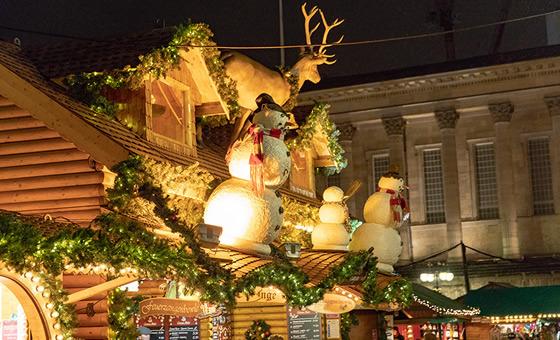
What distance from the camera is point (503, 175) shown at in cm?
5434

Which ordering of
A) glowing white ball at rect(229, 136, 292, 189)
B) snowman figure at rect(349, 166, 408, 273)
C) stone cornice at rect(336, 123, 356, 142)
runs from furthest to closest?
stone cornice at rect(336, 123, 356, 142)
snowman figure at rect(349, 166, 408, 273)
glowing white ball at rect(229, 136, 292, 189)

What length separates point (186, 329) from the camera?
19.3 m

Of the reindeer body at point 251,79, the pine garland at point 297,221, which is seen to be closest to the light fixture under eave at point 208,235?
the reindeer body at point 251,79

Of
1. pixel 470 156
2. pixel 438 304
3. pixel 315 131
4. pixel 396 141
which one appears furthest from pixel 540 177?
pixel 315 131

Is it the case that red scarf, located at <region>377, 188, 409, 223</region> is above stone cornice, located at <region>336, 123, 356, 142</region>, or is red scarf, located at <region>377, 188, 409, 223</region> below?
below

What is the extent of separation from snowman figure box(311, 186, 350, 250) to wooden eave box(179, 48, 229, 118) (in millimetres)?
2670

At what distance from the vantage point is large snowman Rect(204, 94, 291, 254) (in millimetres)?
14539

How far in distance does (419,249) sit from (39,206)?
150 feet

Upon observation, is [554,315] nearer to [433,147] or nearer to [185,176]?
[185,176]

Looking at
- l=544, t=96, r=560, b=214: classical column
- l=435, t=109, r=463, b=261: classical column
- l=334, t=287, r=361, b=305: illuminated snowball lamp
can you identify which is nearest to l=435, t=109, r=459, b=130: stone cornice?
l=435, t=109, r=463, b=261: classical column

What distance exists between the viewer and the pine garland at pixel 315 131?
2122cm

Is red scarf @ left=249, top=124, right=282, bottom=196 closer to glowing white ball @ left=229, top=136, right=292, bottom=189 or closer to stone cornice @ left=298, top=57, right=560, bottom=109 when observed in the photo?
glowing white ball @ left=229, top=136, right=292, bottom=189

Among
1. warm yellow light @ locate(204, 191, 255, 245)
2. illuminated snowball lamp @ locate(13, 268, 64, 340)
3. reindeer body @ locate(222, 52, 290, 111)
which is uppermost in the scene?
reindeer body @ locate(222, 52, 290, 111)

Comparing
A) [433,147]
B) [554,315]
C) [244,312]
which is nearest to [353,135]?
[433,147]
